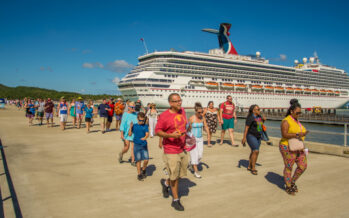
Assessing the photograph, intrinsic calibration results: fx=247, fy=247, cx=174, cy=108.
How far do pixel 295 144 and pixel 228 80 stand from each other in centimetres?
5618

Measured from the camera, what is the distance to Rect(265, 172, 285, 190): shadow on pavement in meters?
4.81

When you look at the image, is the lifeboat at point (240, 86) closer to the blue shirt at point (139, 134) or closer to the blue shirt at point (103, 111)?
the blue shirt at point (103, 111)

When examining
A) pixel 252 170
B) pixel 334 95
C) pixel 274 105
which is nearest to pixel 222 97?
pixel 274 105

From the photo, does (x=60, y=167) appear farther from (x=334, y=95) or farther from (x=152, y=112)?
(x=334, y=95)

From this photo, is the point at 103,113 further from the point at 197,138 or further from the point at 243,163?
the point at 243,163

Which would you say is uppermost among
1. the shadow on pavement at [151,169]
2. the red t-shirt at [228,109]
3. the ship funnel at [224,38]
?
the ship funnel at [224,38]

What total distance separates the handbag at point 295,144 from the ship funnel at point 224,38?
68.7 m

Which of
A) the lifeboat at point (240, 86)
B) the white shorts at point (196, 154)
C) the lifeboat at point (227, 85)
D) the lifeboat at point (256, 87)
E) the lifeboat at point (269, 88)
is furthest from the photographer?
the lifeboat at point (269, 88)

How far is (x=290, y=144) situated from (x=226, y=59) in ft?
188

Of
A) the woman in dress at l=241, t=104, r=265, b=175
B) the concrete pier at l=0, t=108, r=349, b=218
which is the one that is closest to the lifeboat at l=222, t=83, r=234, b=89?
the concrete pier at l=0, t=108, r=349, b=218

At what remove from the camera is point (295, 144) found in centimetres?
414

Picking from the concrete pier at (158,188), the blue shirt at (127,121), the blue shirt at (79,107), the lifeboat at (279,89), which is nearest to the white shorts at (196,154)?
the concrete pier at (158,188)

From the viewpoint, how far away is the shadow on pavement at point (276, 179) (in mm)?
4813

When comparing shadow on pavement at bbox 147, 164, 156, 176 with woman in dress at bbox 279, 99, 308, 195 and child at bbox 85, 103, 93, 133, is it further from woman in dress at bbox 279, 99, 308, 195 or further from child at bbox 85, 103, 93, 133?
child at bbox 85, 103, 93, 133
